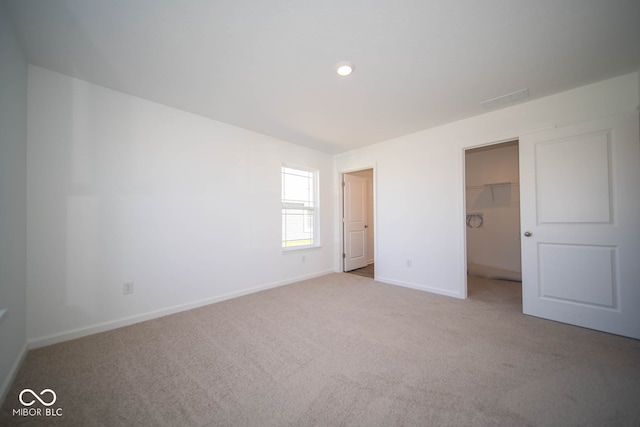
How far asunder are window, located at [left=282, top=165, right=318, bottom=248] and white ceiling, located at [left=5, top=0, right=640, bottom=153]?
62.8 inches

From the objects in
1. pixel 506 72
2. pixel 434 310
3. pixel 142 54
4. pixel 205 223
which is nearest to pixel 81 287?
pixel 205 223

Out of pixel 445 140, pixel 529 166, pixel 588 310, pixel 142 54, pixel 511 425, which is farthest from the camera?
pixel 445 140

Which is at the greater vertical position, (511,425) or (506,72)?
(506,72)

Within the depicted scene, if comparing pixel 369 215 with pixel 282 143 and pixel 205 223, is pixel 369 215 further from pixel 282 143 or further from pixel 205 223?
pixel 205 223

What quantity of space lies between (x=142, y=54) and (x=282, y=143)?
7.19ft

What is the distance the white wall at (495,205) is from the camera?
4.24 metres

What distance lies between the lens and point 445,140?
3.33m

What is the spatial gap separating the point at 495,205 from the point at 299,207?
12.4 ft

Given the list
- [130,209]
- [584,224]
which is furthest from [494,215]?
[130,209]

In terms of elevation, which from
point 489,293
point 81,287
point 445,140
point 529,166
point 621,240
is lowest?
point 489,293

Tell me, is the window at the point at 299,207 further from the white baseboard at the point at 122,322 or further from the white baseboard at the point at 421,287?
the white baseboard at the point at 421,287

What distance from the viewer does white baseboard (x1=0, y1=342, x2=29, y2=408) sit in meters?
1.39

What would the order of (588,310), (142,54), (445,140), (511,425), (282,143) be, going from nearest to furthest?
(511,425), (142,54), (588,310), (445,140), (282,143)

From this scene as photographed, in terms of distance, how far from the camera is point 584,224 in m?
2.31
